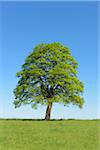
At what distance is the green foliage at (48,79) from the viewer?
164ft

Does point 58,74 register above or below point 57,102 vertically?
above

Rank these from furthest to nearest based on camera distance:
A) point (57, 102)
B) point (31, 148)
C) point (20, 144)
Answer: point (57, 102)
point (20, 144)
point (31, 148)

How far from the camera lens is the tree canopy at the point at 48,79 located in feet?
164

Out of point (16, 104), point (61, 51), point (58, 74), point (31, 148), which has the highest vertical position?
point (61, 51)

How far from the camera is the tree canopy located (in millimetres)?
49844

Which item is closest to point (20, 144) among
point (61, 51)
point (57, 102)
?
point (57, 102)

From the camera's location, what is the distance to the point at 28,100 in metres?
50.1

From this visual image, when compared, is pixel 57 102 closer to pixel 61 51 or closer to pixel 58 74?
pixel 58 74

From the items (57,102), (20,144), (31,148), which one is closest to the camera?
(31,148)

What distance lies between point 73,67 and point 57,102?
19.3 feet

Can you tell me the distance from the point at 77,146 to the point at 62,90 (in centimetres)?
3111

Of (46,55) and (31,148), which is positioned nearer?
(31,148)

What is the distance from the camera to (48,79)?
50.2 metres

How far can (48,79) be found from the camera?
50219 millimetres
